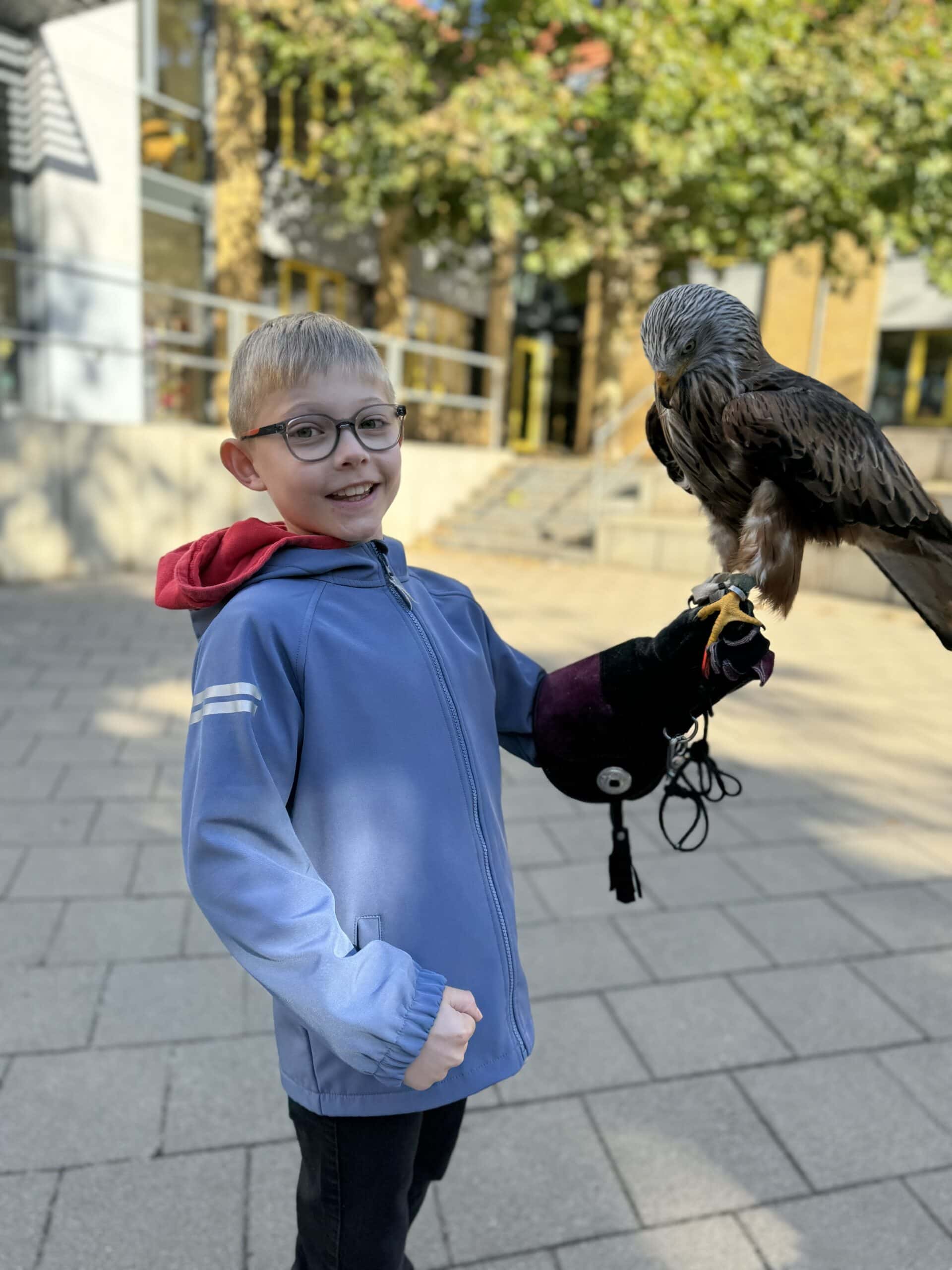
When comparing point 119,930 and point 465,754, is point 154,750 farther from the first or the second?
point 465,754

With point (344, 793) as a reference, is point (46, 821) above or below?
below

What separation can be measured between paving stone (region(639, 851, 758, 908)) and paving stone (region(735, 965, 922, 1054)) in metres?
0.49

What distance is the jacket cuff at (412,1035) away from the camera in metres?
1.15

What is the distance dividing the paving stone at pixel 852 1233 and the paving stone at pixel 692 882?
Answer: 1327mm

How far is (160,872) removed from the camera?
342 centimetres

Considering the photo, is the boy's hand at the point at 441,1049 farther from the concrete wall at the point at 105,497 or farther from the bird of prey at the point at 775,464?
the concrete wall at the point at 105,497

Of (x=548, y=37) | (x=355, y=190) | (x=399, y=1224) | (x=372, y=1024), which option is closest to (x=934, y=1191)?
(x=399, y=1224)

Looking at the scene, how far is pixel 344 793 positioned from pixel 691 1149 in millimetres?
1568

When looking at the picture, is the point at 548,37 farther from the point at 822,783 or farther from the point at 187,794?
the point at 187,794

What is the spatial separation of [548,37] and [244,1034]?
14.2 meters

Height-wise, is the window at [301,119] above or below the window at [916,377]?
above

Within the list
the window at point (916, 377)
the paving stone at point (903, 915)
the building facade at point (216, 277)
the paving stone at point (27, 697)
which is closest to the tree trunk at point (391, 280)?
the building facade at point (216, 277)

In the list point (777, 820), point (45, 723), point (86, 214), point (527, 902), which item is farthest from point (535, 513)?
point (527, 902)

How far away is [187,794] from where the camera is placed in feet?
3.99
